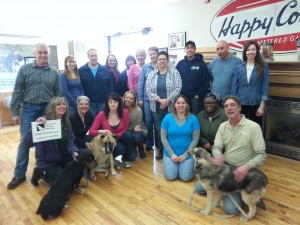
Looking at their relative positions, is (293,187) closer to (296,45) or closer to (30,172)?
(296,45)

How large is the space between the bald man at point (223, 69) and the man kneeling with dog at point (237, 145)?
101cm

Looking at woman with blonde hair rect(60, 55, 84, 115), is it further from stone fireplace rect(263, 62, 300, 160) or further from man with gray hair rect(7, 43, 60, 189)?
stone fireplace rect(263, 62, 300, 160)

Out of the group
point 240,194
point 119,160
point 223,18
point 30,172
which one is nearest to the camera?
point 240,194

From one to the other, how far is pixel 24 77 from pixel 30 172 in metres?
1.20

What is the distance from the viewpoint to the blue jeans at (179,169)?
2650mm

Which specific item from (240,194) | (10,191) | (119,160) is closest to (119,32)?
(119,160)

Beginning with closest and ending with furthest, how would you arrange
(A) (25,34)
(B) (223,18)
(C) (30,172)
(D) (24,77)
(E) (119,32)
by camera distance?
(D) (24,77), (C) (30,172), (B) (223,18), (A) (25,34), (E) (119,32)

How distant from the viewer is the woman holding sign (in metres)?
2.44

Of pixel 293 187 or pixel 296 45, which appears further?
pixel 296 45

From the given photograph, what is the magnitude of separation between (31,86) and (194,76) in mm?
1929

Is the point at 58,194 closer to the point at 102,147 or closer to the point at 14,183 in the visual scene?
the point at 102,147

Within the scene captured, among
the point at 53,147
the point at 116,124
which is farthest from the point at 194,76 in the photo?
the point at 53,147

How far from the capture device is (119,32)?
7.24 metres

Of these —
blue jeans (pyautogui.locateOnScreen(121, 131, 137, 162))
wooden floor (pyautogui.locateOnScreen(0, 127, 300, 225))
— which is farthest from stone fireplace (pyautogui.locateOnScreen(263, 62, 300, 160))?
blue jeans (pyautogui.locateOnScreen(121, 131, 137, 162))
